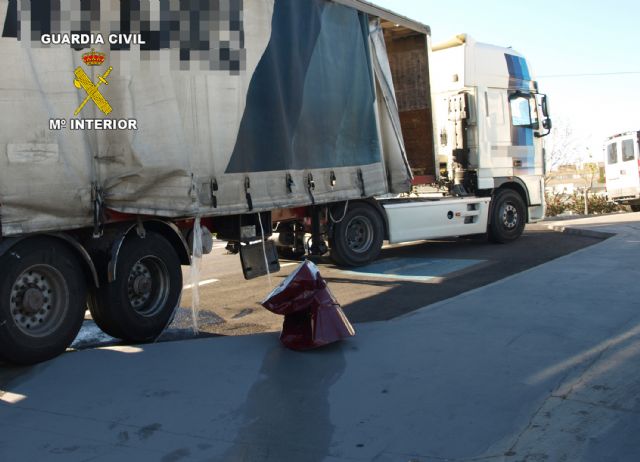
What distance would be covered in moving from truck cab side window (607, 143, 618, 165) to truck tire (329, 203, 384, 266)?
17.6 meters

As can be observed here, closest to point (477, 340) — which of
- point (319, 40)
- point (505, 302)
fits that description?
point (505, 302)

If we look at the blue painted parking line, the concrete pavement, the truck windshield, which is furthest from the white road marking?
the truck windshield

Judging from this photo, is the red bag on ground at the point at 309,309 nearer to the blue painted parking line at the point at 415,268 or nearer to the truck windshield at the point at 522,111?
the blue painted parking line at the point at 415,268

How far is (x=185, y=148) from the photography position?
651cm

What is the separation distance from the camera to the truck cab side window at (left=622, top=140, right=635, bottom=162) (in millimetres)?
23734

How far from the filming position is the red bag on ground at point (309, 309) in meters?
5.40

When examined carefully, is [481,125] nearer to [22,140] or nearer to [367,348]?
[367,348]

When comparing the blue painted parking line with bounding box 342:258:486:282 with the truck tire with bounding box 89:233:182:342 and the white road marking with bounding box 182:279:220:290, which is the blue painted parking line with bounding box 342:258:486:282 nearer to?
the white road marking with bounding box 182:279:220:290

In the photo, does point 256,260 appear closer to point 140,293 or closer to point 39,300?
point 140,293

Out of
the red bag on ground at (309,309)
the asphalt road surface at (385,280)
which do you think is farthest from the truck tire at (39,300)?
the red bag on ground at (309,309)

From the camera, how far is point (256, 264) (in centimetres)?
792

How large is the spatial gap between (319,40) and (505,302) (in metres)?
4.31

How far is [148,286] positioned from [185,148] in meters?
1.44

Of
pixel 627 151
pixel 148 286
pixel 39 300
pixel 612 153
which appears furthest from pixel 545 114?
pixel 612 153
